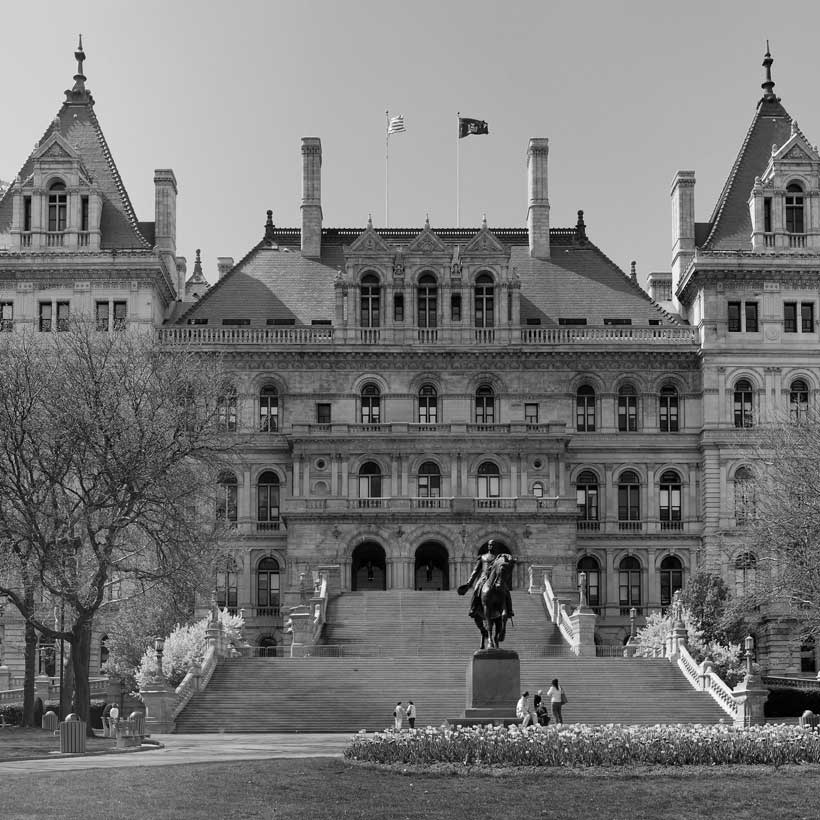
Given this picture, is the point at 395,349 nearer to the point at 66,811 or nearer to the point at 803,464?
the point at 803,464

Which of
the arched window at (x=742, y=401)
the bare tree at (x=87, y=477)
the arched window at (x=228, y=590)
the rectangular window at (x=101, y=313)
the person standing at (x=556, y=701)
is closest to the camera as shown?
the person standing at (x=556, y=701)

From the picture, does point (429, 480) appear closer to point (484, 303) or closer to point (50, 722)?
point (484, 303)

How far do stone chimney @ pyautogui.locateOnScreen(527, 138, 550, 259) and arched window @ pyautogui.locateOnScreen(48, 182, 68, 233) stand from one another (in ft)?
76.6

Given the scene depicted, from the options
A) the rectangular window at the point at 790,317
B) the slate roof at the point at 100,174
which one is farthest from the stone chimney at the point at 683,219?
the slate roof at the point at 100,174

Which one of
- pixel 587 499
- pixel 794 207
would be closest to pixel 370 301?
pixel 587 499

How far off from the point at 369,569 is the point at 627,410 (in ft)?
47.7

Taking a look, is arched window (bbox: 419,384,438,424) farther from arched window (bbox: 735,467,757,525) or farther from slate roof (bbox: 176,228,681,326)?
arched window (bbox: 735,467,757,525)

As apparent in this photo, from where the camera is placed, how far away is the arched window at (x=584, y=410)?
84.1m

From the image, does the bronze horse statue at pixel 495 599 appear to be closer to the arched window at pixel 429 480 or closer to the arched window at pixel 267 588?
the arched window at pixel 429 480

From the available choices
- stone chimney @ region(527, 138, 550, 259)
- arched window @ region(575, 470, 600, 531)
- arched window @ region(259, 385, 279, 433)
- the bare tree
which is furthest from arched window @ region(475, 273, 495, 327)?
the bare tree

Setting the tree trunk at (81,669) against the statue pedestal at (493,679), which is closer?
the statue pedestal at (493,679)

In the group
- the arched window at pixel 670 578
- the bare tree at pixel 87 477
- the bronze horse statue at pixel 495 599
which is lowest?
the bronze horse statue at pixel 495 599

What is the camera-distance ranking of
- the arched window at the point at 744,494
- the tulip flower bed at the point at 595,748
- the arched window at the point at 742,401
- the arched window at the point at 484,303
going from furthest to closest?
the arched window at the point at 484,303
the arched window at the point at 742,401
the arched window at the point at 744,494
the tulip flower bed at the point at 595,748

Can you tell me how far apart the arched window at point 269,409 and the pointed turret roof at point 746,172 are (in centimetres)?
2170
